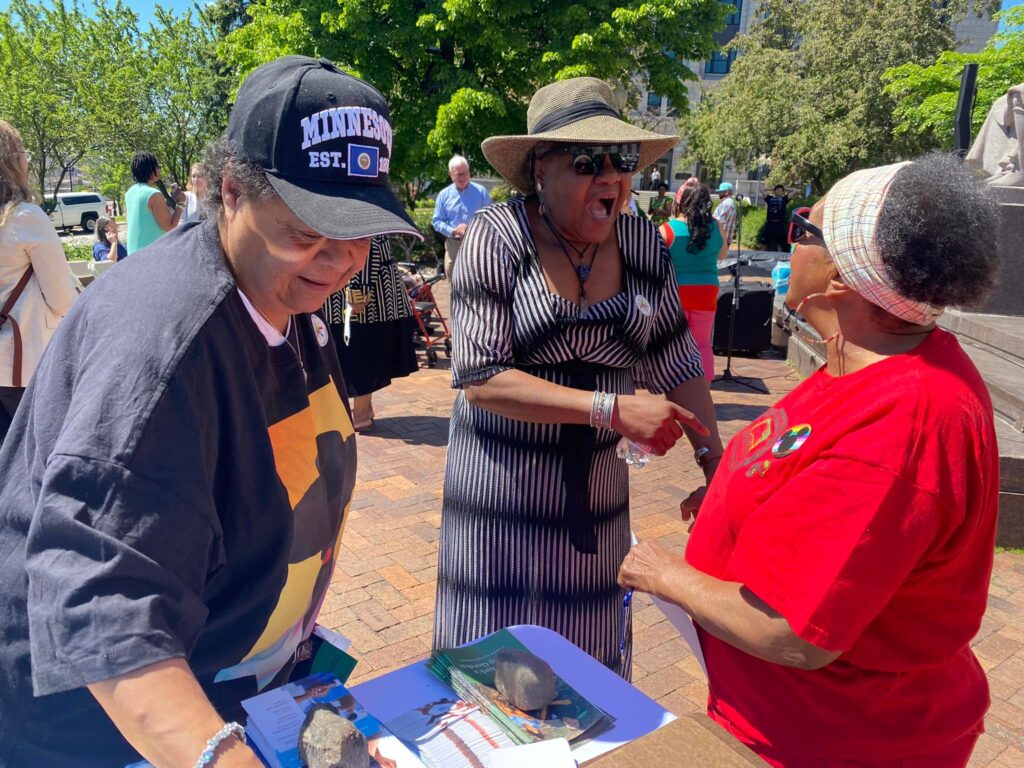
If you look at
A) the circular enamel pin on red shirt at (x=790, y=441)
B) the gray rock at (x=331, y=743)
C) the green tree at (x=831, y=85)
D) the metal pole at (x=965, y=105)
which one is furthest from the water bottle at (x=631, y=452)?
the green tree at (x=831, y=85)

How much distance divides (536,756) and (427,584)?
8.94ft

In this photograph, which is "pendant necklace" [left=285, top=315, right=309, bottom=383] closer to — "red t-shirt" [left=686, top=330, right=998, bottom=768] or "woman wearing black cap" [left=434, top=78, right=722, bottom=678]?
"woman wearing black cap" [left=434, top=78, right=722, bottom=678]

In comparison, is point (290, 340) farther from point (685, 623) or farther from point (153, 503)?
point (685, 623)

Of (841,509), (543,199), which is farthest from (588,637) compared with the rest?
(543,199)

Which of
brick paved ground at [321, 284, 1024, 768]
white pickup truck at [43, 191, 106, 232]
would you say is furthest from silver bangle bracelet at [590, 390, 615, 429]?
white pickup truck at [43, 191, 106, 232]

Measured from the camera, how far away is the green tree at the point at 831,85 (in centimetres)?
2269

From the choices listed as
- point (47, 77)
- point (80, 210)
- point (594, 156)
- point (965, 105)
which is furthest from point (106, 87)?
point (594, 156)

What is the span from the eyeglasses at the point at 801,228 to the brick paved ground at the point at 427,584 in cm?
212

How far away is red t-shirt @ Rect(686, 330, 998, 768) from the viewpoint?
3.99ft

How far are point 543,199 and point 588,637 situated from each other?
1.24m

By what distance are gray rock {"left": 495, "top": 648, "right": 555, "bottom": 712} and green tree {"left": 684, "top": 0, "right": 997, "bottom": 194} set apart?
2348 centimetres

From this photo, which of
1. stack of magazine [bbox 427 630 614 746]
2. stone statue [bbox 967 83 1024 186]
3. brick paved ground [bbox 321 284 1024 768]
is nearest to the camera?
stack of magazine [bbox 427 630 614 746]

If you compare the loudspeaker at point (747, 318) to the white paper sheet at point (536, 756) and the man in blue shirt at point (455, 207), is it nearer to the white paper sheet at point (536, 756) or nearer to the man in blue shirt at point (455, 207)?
the man in blue shirt at point (455, 207)

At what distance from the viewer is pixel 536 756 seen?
1.24m
